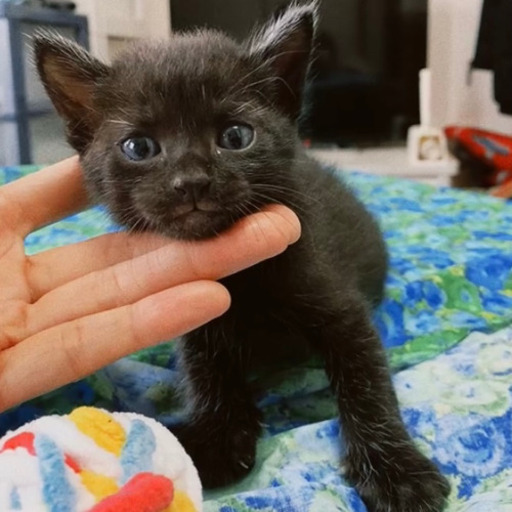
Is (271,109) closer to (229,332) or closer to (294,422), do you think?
(229,332)

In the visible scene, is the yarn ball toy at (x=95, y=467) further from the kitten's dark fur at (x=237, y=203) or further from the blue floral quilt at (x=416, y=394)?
the kitten's dark fur at (x=237, y=203)

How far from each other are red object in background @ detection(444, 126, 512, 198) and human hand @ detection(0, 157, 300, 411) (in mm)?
3038

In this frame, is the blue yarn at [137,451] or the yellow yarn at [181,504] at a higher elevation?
the blue yarn at [137,451]

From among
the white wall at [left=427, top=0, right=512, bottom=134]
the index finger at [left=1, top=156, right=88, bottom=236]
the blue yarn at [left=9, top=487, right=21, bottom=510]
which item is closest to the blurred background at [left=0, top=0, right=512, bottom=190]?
the white wall at [left=427, top=0, right=512, bottom=134]

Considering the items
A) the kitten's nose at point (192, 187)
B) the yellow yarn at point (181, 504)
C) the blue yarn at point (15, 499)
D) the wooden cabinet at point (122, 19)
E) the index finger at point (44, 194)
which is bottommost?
the yellow yarn at point (181, 504)

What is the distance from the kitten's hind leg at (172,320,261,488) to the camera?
3.01 ft

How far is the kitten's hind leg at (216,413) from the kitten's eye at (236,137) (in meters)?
0.28

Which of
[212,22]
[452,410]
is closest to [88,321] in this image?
[452,410]

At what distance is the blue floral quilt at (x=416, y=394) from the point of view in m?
0.84

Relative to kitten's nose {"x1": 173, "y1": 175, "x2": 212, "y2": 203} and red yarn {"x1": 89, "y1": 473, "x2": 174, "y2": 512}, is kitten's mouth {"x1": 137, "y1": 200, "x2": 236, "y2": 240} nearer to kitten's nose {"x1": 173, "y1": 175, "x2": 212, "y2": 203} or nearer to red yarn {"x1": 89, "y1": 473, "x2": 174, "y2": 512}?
kitten's nose {"x1": 173, "y1": 175, "x2": 212, "y2": 203}

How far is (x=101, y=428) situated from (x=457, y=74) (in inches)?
172

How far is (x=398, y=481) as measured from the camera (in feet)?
2.79

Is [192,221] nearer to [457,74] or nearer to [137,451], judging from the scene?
[137,451]

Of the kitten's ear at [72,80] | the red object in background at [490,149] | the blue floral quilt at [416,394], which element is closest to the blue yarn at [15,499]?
the blue floral quilt at [416,394]
